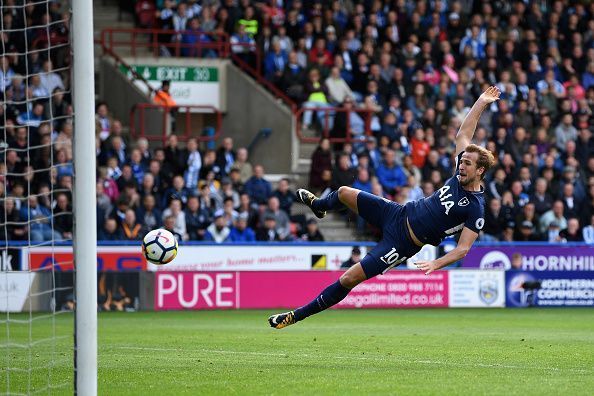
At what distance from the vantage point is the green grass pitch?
10422 mm

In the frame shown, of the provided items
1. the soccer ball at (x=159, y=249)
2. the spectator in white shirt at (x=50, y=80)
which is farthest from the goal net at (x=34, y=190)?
the soccer ball at (x=159, y=249)

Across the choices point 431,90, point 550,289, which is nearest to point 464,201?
point 550,289

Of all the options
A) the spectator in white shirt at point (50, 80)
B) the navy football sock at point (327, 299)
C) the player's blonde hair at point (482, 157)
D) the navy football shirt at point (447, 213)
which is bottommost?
the navy football sock at point (327, 299)

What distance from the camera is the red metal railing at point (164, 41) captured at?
92.6 ft

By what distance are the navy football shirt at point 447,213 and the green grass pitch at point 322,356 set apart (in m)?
1.35

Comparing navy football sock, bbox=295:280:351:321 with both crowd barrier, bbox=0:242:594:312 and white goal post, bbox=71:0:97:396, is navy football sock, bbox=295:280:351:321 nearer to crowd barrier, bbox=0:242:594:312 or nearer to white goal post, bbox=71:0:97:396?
white goal post, bbox=71:0:97:396

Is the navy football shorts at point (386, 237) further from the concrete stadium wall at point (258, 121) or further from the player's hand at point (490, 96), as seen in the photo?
the concrete stadium wall at point (258, 121)

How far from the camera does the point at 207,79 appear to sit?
29.3 m

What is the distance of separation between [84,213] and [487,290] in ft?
53.4

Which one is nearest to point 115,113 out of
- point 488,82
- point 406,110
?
point 406,110

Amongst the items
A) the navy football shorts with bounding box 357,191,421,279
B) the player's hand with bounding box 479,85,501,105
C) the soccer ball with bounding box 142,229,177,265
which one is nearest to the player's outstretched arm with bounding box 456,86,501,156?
the player's hand with bounding box 479,85,501,105

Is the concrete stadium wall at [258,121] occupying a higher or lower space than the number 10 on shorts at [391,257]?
higher

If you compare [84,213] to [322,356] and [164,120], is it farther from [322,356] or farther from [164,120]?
[164,120]

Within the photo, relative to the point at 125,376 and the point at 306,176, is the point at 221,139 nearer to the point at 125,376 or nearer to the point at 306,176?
the point at 306,176
